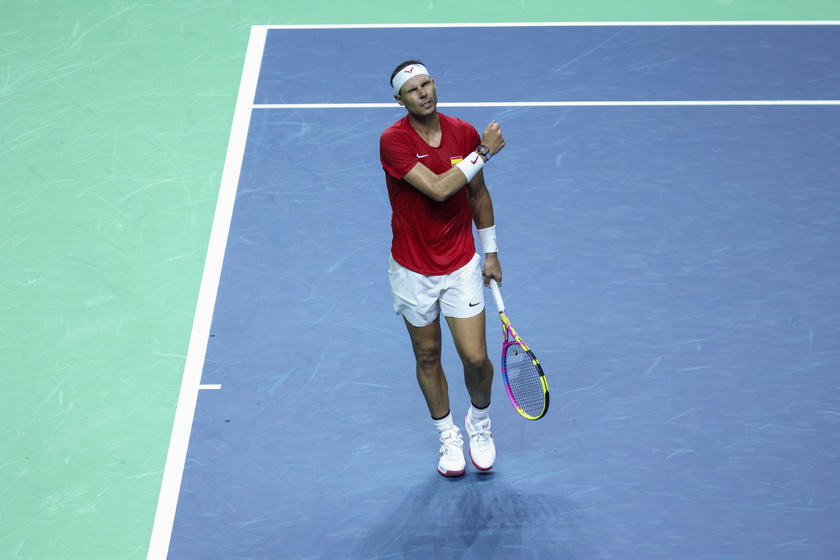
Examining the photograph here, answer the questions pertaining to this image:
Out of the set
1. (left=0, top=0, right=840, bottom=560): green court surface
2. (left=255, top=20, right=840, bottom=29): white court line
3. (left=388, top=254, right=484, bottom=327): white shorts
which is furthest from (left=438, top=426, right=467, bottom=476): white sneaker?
(left=255, top=20, right=840, bottom=29): white court line

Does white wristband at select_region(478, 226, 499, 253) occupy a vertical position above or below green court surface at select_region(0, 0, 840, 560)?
above

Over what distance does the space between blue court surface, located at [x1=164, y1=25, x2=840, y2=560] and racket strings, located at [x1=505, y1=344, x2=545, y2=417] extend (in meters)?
0.50

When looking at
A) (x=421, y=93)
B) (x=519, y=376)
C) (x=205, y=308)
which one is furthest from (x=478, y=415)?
(x=205, y=308)

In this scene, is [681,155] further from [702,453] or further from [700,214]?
[702,453]

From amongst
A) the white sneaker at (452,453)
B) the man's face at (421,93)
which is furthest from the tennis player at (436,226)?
the white sneaker at (452,453)

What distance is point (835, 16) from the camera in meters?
8.90

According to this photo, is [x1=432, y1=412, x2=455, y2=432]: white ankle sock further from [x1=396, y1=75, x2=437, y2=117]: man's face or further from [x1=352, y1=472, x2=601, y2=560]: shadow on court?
[x1=396, y1=75, x2=437, y2=117]: man's face

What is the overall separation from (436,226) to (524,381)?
967mm

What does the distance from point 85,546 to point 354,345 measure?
192cm

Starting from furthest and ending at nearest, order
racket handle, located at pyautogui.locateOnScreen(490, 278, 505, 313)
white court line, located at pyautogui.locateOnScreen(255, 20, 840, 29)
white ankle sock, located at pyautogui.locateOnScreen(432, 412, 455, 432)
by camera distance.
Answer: white court line, located at pyautogui.locateOnScreen(255, 20, 840, 29), white ankle sock, located at pyautogui.locateOnScreen(432, 412, 455, 432), racket handle, located at pyautogui.locateOnScreen(490, 278, 505, 313)

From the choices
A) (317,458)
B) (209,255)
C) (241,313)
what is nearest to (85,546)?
(317,458)

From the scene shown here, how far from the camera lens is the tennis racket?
5195 millimetres

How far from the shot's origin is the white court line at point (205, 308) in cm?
542

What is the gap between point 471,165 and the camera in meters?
4.75
